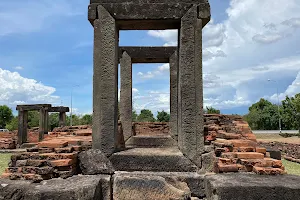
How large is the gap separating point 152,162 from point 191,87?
1.19m

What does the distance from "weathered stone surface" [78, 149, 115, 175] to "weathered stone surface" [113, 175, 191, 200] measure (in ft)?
1.08

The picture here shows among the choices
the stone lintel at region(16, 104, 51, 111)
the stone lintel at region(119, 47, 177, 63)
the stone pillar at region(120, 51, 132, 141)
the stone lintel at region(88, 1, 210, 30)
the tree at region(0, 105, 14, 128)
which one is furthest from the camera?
the tree at region(0, 105, 14, 128)

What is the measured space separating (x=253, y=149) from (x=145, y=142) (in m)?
4.00

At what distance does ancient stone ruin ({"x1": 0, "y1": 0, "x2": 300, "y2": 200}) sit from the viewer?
2.85 meters

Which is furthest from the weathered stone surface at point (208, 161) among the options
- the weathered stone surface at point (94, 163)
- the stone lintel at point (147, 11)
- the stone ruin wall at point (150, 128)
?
the stone ruin wall at point (150, 128)

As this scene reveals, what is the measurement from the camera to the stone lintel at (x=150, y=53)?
8328mm

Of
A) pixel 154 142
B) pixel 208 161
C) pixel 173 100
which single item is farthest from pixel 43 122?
pixel 208 161

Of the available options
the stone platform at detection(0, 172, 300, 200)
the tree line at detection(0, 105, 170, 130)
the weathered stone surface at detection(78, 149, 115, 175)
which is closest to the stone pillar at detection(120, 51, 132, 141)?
the weathered stone surface at detection(78, 149, 115, 175)

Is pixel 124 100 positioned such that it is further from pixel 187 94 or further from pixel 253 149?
pixel 253 149

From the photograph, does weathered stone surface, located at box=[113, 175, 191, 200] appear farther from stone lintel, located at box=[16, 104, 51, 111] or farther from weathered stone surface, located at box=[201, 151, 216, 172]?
stone lintel, located at box=[16, 104, 51, 111]

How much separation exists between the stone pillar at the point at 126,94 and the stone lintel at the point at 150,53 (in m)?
0.16

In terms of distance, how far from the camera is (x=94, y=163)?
11.9 feet

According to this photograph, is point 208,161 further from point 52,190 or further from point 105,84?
point 52,190

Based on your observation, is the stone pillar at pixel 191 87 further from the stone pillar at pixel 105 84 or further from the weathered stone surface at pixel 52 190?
the weathered stone surface at pixel 52 190
